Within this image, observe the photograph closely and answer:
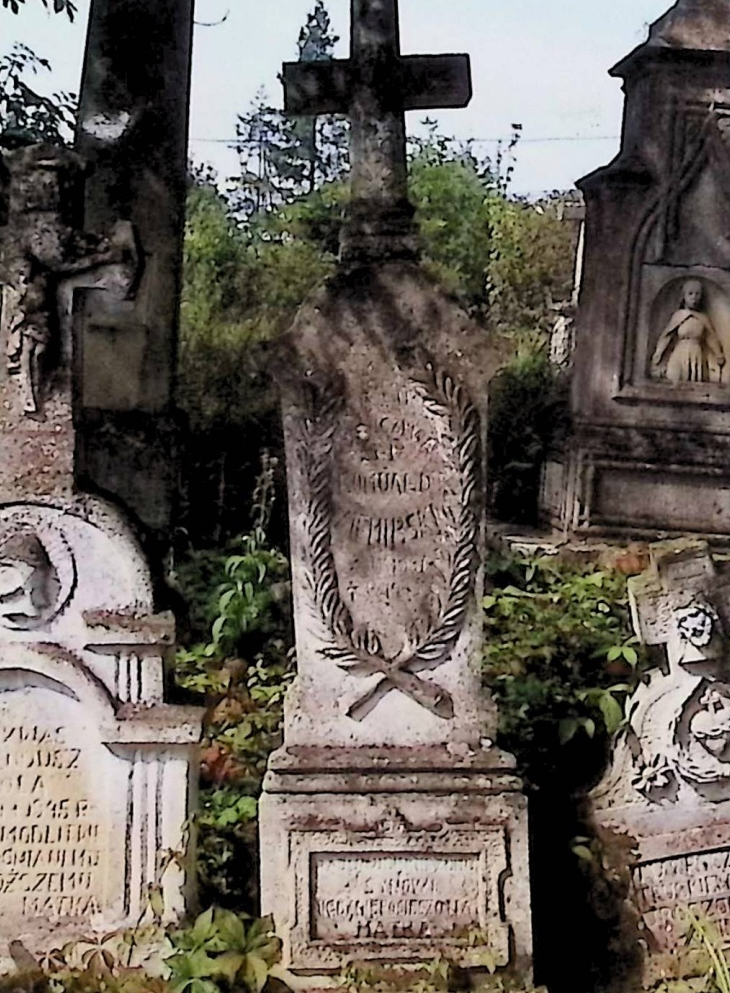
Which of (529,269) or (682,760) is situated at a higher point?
(529,269)

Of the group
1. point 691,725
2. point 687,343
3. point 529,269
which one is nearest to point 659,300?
point 687,343

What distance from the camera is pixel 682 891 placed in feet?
18.8

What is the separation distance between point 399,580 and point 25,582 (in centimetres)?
125

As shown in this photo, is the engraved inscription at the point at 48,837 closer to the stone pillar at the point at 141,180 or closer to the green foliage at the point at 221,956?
the green foliage at the point at 221,956

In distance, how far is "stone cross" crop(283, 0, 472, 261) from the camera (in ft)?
21.3

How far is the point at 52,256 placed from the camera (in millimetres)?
5492

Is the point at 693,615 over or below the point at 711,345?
below

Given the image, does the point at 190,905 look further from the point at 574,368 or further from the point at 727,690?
the point at 574,368

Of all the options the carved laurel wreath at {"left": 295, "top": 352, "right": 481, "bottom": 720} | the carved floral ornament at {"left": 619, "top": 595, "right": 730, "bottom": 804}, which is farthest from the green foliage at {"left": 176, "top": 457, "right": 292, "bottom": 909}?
the carved floral ornament at {"left": 619, "top": 595, "right": 730, "bottom": 804}

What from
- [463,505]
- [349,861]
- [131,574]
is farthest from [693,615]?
[131,574]

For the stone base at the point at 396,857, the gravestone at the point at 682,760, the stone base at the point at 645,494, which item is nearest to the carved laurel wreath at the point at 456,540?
the stone base at the point at 396,857

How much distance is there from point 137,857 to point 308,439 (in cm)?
150

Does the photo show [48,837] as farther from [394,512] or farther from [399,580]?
[394,512]

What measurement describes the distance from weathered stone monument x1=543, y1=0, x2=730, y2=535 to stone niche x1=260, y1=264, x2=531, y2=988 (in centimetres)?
460
